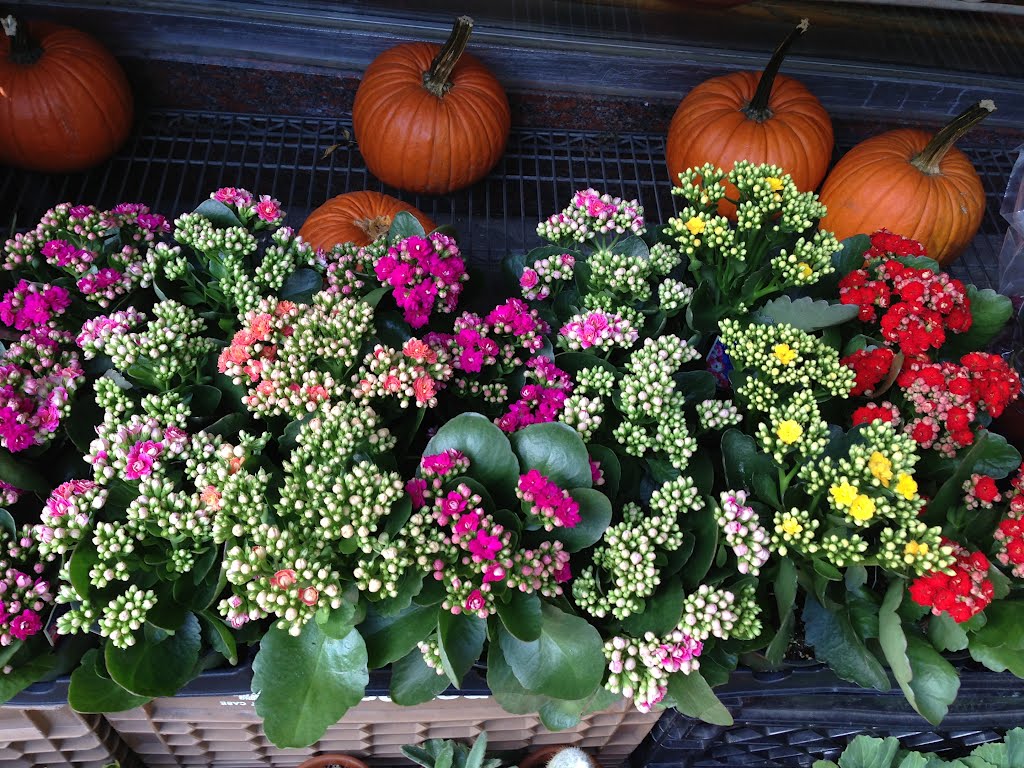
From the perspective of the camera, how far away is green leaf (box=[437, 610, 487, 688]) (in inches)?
34.4

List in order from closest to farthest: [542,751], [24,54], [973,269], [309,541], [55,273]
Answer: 1. [309,541]
2. [55,273]
3. [542,751]
4. [24,54]
5. [973,269]

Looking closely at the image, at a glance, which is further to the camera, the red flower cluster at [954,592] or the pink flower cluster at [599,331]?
the pink flower cluster at [599,331]

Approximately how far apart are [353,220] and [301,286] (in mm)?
539

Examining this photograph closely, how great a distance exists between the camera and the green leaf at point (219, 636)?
919 millimetres

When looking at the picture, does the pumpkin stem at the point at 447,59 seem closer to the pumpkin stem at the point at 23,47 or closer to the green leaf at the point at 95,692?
the pumpkin stem at the point at 23,47

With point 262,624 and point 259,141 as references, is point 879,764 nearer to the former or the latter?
point 262,624

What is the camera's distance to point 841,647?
101 cm

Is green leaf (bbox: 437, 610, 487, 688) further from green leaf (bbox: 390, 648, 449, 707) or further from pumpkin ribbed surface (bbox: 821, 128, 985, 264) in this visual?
pumpkin ribbed surface (bbox: 821, 128, 985, 264)

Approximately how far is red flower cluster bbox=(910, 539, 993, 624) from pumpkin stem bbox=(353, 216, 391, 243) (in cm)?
118

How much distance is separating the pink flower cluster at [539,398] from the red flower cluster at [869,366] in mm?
404

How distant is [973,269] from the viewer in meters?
2.04

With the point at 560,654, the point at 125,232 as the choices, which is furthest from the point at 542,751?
the point at 125,232

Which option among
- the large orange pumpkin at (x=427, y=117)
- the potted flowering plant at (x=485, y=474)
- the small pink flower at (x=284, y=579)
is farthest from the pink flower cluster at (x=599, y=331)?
the large orange pumpkin at (x=427, y=117)

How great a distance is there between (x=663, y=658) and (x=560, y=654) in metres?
0.12
